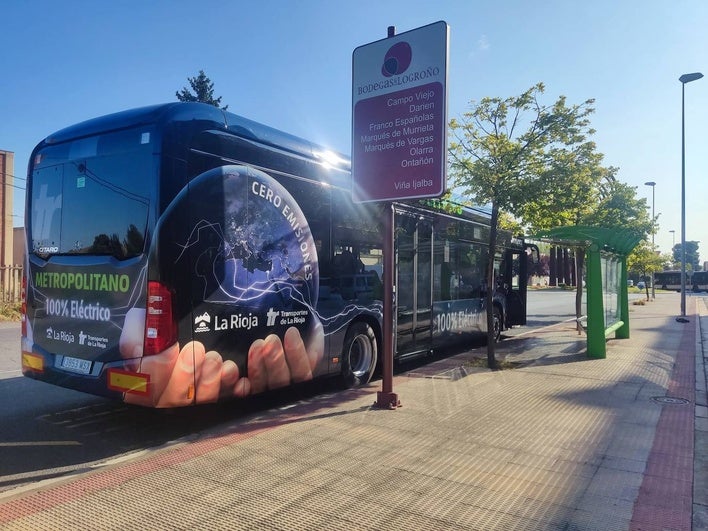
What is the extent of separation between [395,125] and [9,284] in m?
16.8

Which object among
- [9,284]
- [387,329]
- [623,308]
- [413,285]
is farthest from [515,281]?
[9,284]

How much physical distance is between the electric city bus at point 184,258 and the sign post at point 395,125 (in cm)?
72

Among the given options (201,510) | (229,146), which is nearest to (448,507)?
(201,510)

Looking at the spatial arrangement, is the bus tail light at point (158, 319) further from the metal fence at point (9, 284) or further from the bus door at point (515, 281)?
the metal fence at point (9, 284)

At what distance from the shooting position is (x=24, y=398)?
705 cm

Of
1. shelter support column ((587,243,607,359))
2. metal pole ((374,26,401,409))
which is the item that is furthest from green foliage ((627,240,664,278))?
metal pole ((374,26,401,409))

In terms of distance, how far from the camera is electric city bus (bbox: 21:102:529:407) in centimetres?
508

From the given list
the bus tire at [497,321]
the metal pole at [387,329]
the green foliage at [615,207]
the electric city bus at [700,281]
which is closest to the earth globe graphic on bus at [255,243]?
the metal pole at [387,329]

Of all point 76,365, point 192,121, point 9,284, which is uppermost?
point 192,121

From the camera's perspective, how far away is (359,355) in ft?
26.7

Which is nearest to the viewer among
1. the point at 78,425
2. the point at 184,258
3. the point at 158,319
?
the point at 158,319

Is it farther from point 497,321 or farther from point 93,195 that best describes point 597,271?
point 93,195

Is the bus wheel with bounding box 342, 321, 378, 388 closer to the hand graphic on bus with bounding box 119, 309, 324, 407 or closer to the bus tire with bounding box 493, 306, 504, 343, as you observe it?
the hand graphic on bus with bounding box 119, 309, 324, 407

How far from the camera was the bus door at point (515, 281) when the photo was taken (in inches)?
520
